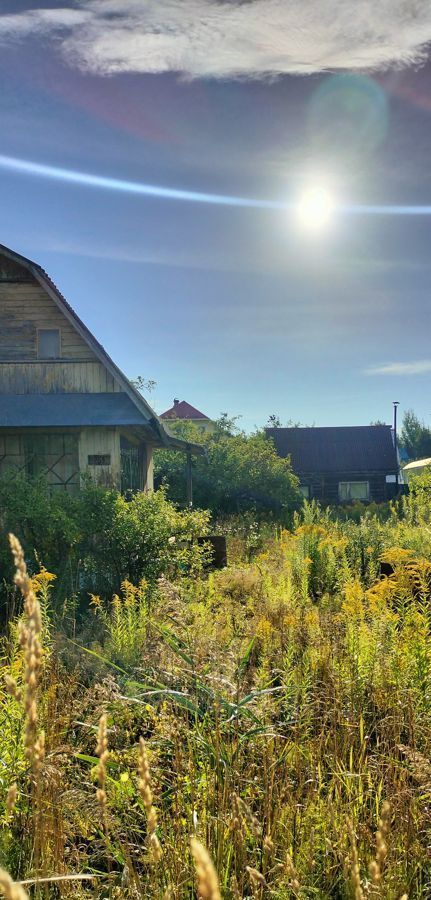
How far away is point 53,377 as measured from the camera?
15023 millimetres

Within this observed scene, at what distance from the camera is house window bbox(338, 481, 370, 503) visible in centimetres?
4206

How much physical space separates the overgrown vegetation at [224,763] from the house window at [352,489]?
37.5 meters

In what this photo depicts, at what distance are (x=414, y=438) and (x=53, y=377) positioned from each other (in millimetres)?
61685

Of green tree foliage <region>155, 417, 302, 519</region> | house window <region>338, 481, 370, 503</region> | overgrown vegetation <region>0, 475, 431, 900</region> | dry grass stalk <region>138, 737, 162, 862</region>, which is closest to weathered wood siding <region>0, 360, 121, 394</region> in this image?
overgrown vegetation <region>0, 475, 431, 900</region>

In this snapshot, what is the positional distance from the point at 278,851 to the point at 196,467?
2600 centimetres

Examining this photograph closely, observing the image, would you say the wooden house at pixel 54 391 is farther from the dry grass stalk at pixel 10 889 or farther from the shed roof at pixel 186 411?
the shed roof at pixel 186 411

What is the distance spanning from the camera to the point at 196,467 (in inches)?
1133

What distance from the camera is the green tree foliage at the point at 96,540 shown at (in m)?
8.84

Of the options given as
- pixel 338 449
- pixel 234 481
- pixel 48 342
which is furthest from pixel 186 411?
pixel 48 342

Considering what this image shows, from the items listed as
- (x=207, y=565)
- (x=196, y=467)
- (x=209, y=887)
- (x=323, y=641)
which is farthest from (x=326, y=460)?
(x=209, y=887)

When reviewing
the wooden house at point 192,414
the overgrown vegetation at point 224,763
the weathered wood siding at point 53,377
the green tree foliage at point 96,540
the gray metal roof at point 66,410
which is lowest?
the overgrown vegetation at point 224,763

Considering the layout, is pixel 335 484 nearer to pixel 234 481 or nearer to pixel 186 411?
pixel 234 481

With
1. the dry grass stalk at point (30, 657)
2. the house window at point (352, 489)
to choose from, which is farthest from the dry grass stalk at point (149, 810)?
the house window at point (352, 489)

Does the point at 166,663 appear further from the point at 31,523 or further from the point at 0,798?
the point at 31,523
